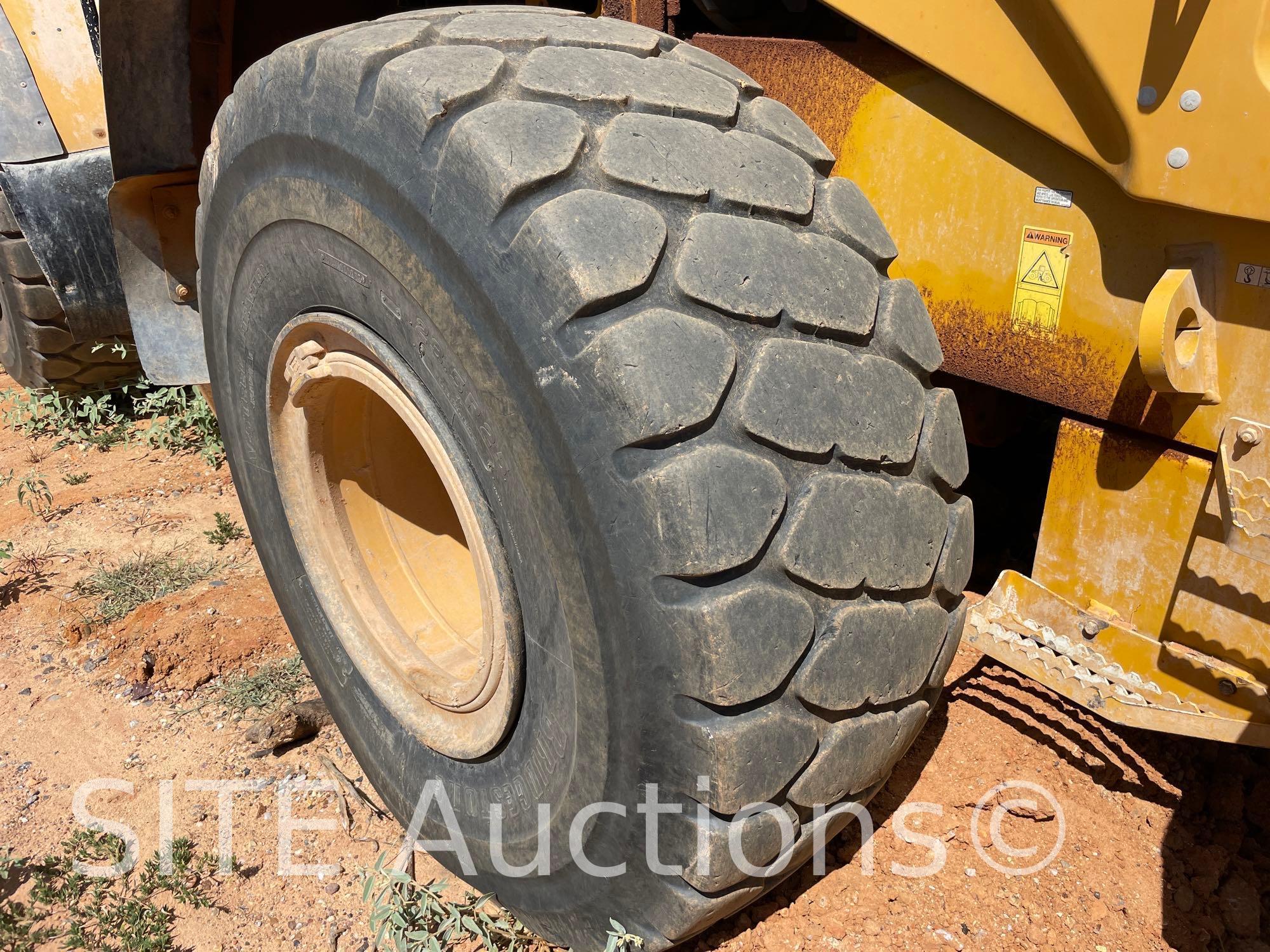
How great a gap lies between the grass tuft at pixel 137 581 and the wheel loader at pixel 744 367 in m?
1.15

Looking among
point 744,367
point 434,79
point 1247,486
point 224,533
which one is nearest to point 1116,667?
point 1247,486

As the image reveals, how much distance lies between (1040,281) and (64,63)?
2.71 meters

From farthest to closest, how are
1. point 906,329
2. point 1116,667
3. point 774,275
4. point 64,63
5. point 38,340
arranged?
point 38,340 < point 64,63 < point 1116,667 < point 906,329 < point 774,275

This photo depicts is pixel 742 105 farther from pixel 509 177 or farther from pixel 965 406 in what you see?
pixel 965 406

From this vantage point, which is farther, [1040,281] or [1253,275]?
[1040,281]

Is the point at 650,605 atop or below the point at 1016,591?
atop

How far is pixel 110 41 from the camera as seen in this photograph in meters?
2.01

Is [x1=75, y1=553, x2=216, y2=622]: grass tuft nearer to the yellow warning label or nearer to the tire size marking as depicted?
the tire size marking

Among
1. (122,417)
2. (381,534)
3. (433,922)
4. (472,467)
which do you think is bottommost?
(122,417)

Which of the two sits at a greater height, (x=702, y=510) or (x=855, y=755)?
(x=702, y=510)

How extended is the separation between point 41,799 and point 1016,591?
202cm

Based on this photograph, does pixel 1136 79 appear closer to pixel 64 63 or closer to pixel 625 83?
pixel 625 83

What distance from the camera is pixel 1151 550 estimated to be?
1539mm

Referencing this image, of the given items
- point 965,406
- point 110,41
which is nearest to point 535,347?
point 965,406
